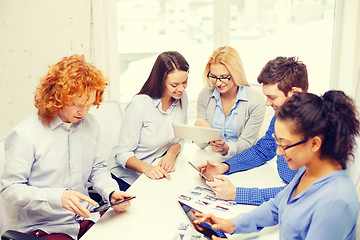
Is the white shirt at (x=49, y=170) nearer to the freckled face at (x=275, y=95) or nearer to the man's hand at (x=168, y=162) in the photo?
the man's hand at (x=168, y=162)

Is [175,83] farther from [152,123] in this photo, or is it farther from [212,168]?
[212,168]

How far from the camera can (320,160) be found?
1.17m

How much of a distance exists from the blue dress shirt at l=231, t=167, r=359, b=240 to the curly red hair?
919 millimetres

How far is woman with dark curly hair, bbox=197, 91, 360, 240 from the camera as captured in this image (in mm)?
1067

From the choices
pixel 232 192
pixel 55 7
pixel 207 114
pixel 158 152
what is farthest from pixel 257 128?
pixel 55 7

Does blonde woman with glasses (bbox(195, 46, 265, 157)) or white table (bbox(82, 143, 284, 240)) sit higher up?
blonde woman with glasses (bbox(195, 46, 265, 157))

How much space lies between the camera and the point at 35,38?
10.6 ft

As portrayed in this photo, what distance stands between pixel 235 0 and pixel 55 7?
154cm

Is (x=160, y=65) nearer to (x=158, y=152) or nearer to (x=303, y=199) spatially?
(x=158, y=152)

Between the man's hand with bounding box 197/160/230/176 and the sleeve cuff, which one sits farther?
the man's hand with bounding box 197/160/230/176

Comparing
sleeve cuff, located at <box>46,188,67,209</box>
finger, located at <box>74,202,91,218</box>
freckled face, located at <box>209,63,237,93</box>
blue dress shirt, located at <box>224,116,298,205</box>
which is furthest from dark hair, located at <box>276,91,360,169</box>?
freckled face, located at <box>209,63,237,93</box>

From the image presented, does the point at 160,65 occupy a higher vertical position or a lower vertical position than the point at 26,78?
higher

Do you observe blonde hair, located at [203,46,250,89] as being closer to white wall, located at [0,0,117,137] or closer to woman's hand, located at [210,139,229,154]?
woman's hand, located at [210,139,229,154]

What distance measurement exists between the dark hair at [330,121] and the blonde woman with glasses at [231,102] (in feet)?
3.81
